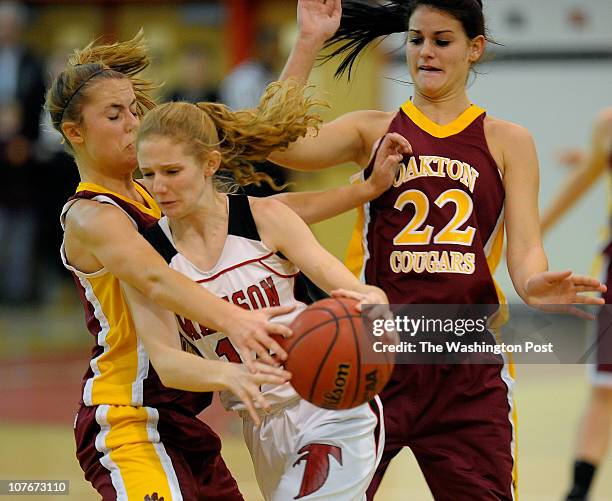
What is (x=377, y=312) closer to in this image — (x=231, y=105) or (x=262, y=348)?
(x=262, y=348)

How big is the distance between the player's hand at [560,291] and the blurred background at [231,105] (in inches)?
46.0

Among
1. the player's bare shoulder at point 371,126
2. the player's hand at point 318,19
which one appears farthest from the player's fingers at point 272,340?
the player's hand at point 318,19

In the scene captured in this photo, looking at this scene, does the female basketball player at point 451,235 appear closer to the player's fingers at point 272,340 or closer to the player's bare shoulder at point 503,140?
the player's bare shoulder at point 503,140

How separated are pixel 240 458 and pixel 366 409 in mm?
3230

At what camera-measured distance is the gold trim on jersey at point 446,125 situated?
4.26 metres

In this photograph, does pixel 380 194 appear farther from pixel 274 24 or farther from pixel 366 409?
pixel 274 24

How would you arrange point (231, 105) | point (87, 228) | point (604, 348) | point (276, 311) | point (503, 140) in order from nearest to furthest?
point (276, 311)
point (87, 228)
point (503, 140)
point (604, 348)
point (231, 105)

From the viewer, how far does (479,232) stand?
13.7ft

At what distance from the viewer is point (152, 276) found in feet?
11.8

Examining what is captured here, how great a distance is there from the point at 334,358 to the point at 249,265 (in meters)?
0.56

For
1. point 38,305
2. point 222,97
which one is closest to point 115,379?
point 222,97

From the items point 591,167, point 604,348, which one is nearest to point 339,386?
point 604,348

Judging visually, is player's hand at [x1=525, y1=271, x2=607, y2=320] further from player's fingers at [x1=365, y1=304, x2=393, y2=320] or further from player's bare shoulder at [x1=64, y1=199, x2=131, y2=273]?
player's bare shoulder at [x1=64, y1=199, x2=131, y2=273]

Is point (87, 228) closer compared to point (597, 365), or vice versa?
point (87, 228)
